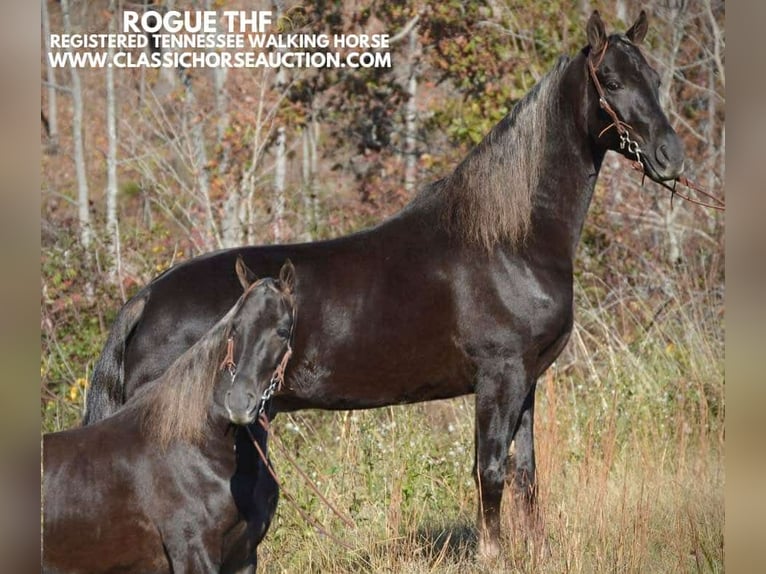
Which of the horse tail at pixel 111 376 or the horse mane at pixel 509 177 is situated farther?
the horse mane at pixel 509 177

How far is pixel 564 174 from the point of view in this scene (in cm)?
474

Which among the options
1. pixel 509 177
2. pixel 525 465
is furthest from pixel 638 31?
pixel 525 465

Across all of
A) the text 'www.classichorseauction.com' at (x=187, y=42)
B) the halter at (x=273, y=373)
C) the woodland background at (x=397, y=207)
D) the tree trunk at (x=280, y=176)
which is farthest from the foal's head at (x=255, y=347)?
the tree trunk at (x=280, y=176)

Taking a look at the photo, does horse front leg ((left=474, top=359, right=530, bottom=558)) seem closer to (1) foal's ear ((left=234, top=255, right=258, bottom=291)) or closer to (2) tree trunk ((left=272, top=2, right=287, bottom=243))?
(1) foal's ear ((left=234, top=255, right=258, bottom=291))

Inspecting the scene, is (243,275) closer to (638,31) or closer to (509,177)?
(509,177)

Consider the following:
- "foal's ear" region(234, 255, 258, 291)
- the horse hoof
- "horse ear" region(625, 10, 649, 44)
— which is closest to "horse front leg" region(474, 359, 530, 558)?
the horse hoof

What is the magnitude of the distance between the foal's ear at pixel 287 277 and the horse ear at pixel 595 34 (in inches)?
69.4

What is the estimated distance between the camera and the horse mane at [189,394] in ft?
12.3

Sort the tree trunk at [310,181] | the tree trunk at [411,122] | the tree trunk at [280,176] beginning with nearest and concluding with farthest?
1. the tree trunk at [411,122]
2. the tree trunk at [280,176]
3. the tree trunk at [310,181]

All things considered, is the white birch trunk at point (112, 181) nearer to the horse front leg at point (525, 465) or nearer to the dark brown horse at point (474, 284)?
the dark brown horse at point (474, 284)

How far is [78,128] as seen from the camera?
275 inches

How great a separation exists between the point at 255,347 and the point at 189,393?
409 mm

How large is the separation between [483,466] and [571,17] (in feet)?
11.9
